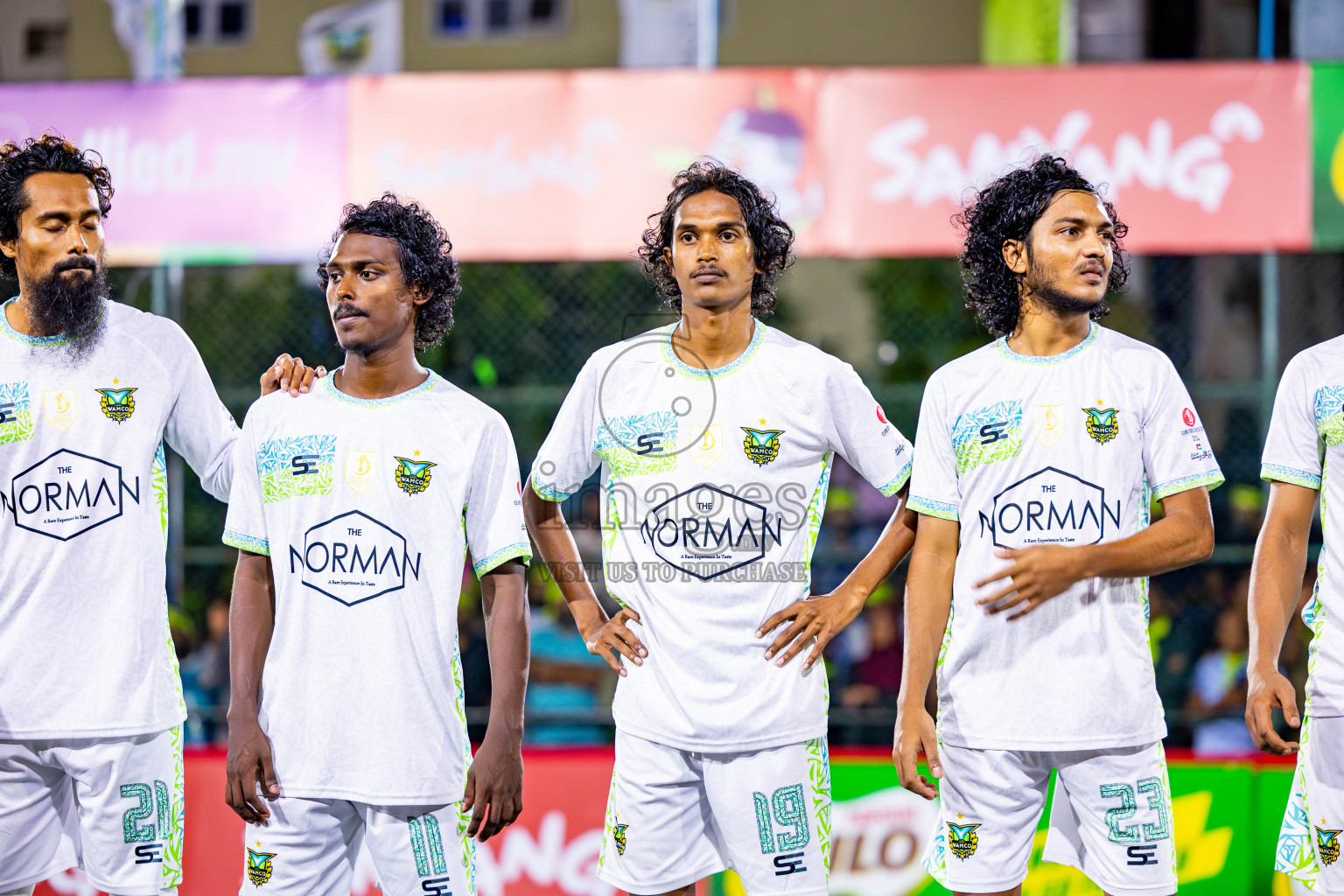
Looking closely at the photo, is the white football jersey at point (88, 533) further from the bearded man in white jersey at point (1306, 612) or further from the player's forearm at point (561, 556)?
the bearded man in white jersey at point (1306, 612)

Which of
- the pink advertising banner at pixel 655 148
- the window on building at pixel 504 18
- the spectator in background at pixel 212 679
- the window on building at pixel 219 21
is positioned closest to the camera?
the pink advertising banner at pixel 655 148

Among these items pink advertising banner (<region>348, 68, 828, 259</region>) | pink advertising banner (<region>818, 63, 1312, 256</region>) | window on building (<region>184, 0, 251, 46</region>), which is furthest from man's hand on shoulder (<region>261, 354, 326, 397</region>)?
window on building (<region>184, 0, 251, 46</region>)

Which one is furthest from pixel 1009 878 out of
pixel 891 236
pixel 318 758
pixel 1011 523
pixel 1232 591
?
pixel 1232 591

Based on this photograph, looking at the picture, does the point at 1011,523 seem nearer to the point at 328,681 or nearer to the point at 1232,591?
the point at 328,681

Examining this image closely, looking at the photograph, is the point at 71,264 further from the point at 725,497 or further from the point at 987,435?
the point at 987,435

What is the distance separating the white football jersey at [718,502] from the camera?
315 centimetres

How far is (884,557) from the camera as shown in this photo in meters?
3.26

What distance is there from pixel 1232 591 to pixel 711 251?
5.79 metres

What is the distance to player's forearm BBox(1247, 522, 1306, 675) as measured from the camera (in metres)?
3.22

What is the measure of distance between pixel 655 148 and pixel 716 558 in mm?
3607

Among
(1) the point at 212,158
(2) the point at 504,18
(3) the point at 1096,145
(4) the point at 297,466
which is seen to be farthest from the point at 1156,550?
(2) the point at 504,18

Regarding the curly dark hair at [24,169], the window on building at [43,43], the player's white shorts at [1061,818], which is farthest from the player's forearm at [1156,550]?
the window on building at [43,43]

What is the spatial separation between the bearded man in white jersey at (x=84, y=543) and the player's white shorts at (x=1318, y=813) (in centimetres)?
278

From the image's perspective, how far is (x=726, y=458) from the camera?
327 centimetres
